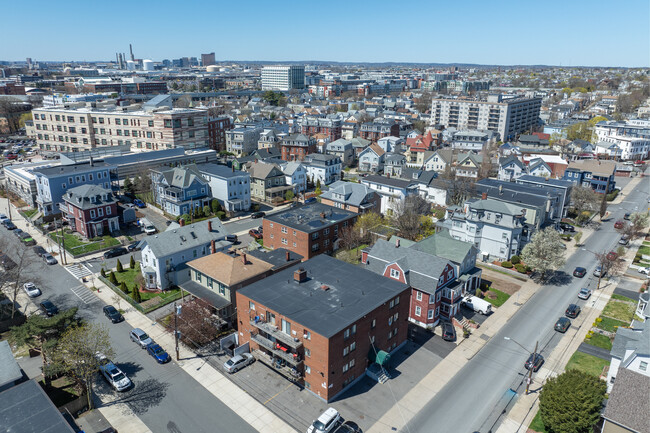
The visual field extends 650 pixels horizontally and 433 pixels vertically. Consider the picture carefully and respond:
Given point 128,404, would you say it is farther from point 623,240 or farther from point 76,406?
point 623,240

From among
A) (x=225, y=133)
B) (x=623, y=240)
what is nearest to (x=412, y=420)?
(x=623, y=240)

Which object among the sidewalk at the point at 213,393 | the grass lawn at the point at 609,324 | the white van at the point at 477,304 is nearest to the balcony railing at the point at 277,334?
the sidewalk at the point at 213,393

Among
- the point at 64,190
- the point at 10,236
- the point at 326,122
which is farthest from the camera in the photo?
the point at 326,122

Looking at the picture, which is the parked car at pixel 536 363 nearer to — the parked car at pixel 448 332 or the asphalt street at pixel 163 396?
the parked car at pixel 448 332

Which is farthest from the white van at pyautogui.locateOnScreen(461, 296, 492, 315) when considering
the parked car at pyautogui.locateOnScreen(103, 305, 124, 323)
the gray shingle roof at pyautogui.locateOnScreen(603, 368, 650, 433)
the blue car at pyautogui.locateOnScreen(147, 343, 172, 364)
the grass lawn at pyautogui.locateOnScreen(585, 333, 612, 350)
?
the parked car at pyautogui.locateOnScreen(103, 305, 124, 323)

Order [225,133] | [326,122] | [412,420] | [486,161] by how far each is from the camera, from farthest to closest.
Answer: [326,122], [225,133], [486,161], [412,420]

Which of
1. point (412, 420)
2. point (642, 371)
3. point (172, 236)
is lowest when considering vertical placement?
point (412, 420)

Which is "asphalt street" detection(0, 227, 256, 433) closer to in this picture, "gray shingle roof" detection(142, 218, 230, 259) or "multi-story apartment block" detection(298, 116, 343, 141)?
"gray shingle roof" detection(142, 218, 230, 259)

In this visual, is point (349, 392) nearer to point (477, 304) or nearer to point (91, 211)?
point (477, 304)
